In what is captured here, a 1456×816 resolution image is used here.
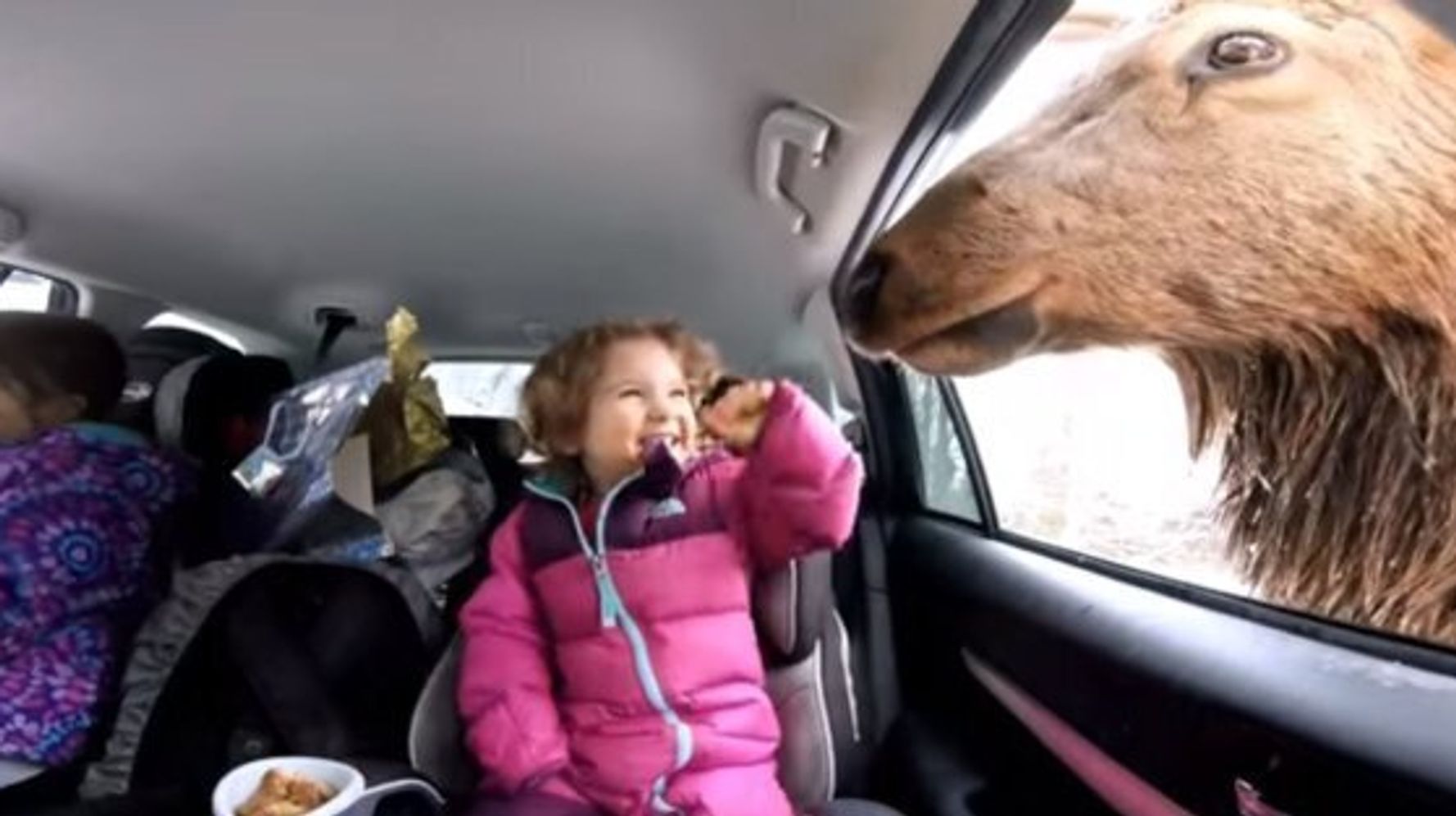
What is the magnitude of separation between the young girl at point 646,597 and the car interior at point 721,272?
14cm

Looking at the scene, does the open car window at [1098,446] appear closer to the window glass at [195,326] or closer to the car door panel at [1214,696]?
the car door panel at [1214,696]

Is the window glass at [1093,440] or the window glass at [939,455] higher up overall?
the window glass at [1093,440]

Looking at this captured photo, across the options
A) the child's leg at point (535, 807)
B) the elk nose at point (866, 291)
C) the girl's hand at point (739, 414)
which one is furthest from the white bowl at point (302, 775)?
the elk nose at point (866, 291)

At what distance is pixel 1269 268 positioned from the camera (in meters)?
0.85

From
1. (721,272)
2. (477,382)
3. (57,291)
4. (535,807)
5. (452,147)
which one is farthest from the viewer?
(477,382)

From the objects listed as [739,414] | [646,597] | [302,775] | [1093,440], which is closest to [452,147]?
[739,414]

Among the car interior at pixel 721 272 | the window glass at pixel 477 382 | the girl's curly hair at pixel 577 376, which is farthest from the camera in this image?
the window glass at pixel 477 382

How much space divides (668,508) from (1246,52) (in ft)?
3.42

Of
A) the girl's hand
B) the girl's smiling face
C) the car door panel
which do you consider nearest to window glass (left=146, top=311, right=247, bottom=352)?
the girl's smiling face

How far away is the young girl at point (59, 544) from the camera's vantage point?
5.81 feet

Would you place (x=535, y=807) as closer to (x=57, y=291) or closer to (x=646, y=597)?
(x=646, y=597)

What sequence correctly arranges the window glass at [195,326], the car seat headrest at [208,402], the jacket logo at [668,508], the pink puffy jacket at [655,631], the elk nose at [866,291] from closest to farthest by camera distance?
the elk nose at [866,291] → the pink puffy jacket at [655,631] → the jacket logo at [668,508] → the car seat headrest at [208,402] → the window glass at [195,326]

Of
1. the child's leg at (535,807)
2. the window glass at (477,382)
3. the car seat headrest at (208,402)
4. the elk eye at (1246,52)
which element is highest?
the elk eye at (1246,52)

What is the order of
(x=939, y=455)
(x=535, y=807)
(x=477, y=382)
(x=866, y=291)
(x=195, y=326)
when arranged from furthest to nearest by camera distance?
(x=477, y=382)
(x=195, y=326)
(x=939, y=455)
(x=535, y=807)
(x=866, y=291)
